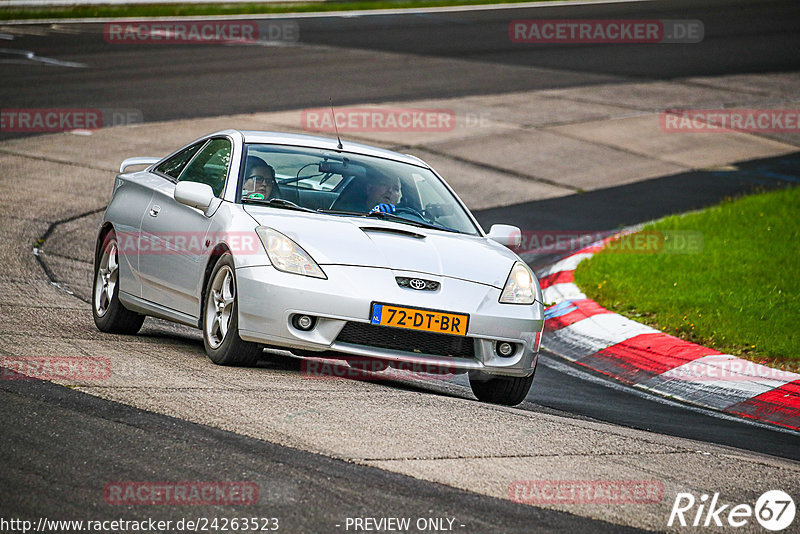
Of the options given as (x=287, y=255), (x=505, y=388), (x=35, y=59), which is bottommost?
(x=35, y=59)

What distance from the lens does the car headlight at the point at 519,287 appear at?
708cm

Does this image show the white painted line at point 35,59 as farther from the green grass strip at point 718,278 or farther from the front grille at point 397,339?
the front grille at point 397,339

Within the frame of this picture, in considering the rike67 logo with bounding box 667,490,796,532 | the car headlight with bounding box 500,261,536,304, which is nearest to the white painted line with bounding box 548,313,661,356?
the car headlight with bounding box 500,261,536,304

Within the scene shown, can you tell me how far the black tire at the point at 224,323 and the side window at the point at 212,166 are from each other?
0.73 meters

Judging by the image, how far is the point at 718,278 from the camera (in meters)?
11.1

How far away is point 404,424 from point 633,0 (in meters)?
34.6

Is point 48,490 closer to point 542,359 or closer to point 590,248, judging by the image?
point 542,359

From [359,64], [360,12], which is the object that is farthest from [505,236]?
[360,12]

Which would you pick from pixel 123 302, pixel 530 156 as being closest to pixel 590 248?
pixel 530 156

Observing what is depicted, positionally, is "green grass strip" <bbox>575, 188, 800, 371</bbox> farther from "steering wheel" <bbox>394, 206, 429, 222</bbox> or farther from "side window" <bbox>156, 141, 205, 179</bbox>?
"side window" <bbox>156, 141, 205, 179</bbox>

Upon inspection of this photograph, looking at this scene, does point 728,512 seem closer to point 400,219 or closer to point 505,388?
point 505,388

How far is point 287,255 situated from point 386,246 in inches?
23.3

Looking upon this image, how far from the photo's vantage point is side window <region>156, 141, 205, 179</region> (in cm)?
841

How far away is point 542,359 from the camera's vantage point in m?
9.41
